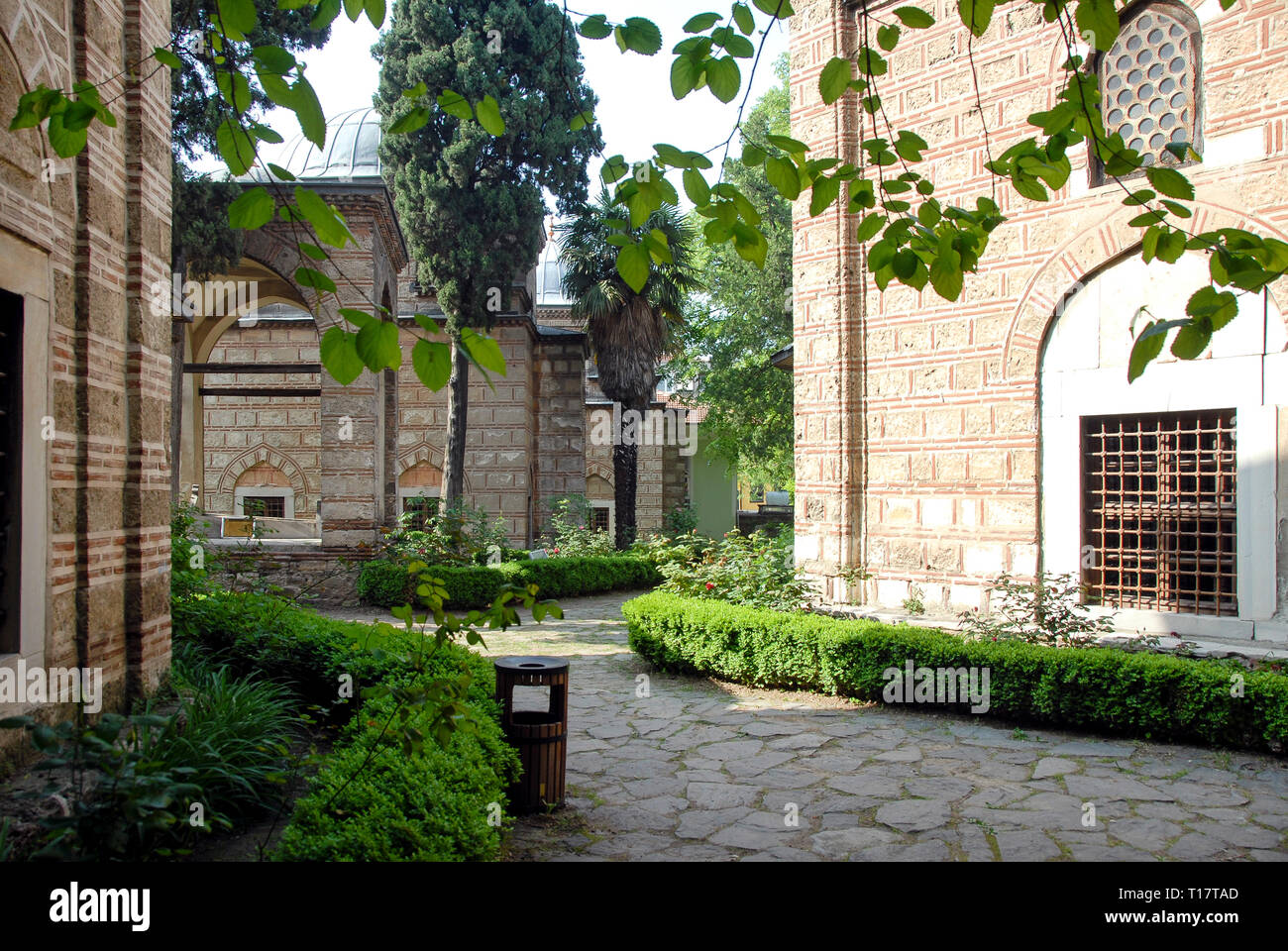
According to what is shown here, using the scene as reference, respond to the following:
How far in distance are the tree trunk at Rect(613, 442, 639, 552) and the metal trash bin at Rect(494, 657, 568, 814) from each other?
13.8 m

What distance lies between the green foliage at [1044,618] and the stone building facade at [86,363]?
6196 mm

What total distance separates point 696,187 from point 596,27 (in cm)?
55

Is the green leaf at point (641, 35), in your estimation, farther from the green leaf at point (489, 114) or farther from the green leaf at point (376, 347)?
the green leaf at point (376, 347)

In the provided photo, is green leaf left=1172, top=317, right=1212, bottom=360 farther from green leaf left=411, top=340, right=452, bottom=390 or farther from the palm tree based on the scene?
the palm tree

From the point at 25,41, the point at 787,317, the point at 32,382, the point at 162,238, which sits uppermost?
the point at 787,317

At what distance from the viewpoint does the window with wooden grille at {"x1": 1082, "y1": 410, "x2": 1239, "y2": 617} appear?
7.18m

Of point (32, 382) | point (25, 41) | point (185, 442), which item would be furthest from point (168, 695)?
point (185, 442)

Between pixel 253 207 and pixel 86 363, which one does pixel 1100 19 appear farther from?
pixel 86 363

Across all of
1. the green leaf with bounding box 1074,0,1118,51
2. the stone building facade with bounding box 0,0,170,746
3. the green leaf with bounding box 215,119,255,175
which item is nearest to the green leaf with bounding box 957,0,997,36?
the green leaf with bounding box 1074,0,1118,51

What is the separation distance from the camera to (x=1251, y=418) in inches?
274

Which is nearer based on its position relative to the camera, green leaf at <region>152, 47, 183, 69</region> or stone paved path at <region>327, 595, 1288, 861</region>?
green leaf at <region>152, 47, 183, 69</region>

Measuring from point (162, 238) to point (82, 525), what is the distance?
1944 mm

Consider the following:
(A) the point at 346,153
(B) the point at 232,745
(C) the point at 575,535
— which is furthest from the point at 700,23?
(A) the point at 346,153

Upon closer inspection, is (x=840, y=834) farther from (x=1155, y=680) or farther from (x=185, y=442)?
(x=185, y=442)
